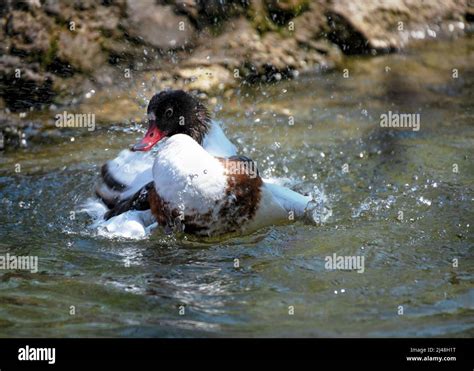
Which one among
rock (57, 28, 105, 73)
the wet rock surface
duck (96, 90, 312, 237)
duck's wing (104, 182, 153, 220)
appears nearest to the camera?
duck (96, 90, 312, 237)

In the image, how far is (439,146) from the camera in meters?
7.77

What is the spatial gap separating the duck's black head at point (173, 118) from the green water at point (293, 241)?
→ 81 cm

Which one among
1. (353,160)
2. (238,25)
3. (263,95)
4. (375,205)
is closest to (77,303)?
(375,205)

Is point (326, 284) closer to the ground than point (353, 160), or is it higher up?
closer to the ground

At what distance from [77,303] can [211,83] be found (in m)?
4.68

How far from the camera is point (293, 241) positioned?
5.89 meters

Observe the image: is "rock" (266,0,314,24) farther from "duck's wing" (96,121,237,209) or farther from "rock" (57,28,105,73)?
"duck's wing" (96,121,237,209)

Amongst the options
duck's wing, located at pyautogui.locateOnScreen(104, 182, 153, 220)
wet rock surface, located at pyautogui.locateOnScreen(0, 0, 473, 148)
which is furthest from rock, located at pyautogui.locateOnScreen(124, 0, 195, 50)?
duck's wing, located at pyautogui.locateOnScreen(104, 182, 153, 220)

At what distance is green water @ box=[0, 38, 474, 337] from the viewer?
4.70 meters

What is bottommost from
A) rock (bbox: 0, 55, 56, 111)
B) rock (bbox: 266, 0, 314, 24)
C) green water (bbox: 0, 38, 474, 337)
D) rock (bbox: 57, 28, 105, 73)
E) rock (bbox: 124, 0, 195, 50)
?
green water (bbox: 0, 38, 474, 337)

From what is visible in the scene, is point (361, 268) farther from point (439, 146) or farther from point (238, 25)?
point (238, 25)

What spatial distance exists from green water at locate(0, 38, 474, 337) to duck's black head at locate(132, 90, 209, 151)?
0.81m

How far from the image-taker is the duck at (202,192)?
5.78m

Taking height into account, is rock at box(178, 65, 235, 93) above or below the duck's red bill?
above
